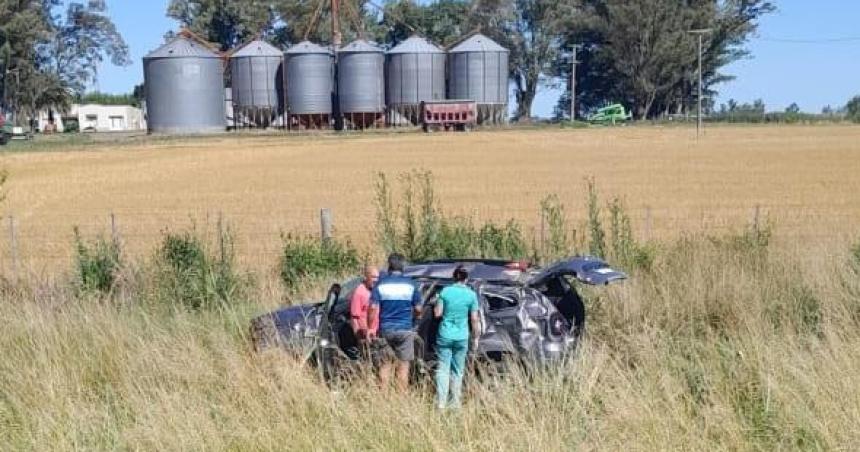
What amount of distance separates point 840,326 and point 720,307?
140 cm

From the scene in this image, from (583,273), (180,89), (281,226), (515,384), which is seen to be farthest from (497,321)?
(180,89)

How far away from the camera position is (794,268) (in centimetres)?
965

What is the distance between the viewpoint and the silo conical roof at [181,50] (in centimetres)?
9281

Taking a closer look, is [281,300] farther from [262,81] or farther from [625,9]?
[625,9]

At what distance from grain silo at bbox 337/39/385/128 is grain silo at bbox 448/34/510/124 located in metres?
8.78

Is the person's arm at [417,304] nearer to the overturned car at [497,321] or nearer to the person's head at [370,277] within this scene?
the overturned car at [497,321]

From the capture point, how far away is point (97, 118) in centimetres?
13450

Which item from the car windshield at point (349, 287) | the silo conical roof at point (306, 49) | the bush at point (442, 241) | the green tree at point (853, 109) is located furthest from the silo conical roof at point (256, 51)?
the car windshield at point (349, 287)

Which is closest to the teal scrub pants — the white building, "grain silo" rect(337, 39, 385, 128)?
"grain silo" rect(337, 39, 385, 128)

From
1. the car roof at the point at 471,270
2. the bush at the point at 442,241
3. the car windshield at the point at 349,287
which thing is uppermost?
the car roof at the point at 471,270

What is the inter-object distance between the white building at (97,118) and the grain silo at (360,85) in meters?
49.1

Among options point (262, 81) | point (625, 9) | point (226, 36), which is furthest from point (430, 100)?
point (226, 36)

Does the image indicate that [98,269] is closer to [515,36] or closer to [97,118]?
[515,36]

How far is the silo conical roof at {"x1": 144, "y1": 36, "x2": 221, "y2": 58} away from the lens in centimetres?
9281
